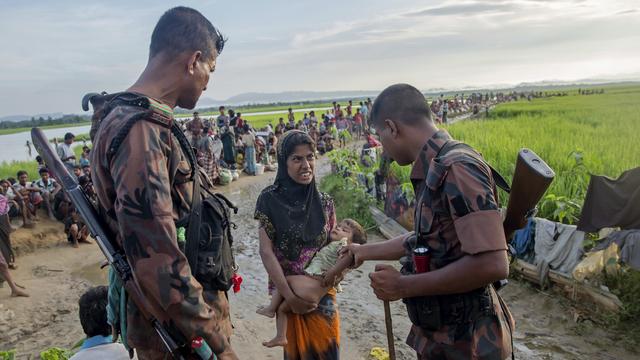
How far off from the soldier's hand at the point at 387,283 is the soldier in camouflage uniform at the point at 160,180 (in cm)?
70

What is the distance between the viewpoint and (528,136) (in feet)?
39.1

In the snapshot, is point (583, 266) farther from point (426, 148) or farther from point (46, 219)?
point (46, 219)

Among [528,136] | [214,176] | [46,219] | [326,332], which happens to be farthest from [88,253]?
[528,136]

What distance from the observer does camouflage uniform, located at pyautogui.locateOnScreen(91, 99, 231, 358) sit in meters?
1.44

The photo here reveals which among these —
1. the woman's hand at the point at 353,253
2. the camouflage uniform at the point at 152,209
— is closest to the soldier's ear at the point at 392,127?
the woman's hand at the point at 353,253

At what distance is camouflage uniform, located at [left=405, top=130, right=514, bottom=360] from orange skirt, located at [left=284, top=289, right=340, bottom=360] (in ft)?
2.30

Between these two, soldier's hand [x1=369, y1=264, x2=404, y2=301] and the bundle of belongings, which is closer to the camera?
soldier's hand [x1=369, y1=264, x2=404, y2=301]

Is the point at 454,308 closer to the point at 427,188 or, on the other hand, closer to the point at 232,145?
the point at 427,188

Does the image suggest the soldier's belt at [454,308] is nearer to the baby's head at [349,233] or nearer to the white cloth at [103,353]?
the baby's head at [349,233]

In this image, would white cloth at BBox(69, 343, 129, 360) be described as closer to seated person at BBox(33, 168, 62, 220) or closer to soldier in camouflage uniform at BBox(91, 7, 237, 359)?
soldier in camouflage uniform at BBox(91, 7, 237, 359)

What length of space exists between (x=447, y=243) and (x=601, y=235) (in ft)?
12.3

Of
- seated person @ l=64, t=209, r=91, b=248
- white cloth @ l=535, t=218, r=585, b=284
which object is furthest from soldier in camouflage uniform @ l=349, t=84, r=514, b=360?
seated person @ l=64, t=209, r=91, b=248

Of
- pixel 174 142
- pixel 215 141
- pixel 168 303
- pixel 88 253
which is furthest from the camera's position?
pixel 215 141

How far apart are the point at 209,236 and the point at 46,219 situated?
28.2ft
